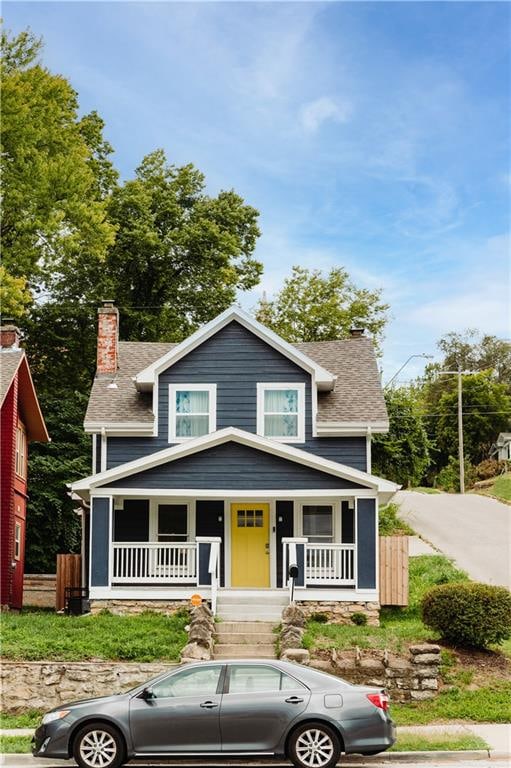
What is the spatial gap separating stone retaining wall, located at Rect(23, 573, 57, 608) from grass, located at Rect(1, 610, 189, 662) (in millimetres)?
13440

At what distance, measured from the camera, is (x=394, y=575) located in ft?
82.0

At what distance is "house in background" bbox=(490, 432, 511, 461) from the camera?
249ft

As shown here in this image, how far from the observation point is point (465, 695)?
17422mm

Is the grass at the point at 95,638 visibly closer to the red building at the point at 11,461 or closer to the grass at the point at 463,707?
the grass at the point at 463,707

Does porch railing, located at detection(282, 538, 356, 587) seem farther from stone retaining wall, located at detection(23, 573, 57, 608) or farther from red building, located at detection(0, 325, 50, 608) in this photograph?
stone retaining wall, located at detection(23, 573, 57, 608)

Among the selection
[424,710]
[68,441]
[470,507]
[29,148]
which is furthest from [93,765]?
[470,507]

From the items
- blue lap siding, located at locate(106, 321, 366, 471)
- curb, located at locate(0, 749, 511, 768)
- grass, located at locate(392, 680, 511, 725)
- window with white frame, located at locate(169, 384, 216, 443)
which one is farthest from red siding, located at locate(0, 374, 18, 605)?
curb, located at locate(0, 749, 511, 768)

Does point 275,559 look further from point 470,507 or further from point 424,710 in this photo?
point 470,507

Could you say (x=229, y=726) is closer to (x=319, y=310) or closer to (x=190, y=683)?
(x=190, y=683)

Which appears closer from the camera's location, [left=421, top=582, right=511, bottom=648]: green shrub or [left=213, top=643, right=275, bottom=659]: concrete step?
[left=421, top=582, right=511, bottom=648]: green shrub

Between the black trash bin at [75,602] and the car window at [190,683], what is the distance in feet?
43.0

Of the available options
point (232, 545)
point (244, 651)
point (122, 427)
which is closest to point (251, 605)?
point (232, 545)

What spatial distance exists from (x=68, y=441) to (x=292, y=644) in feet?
76.9

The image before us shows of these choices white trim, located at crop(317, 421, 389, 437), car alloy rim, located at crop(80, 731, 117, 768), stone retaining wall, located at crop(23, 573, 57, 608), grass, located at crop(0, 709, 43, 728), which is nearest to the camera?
car alloy rim, located at crop(80, 731, 117, 768)
